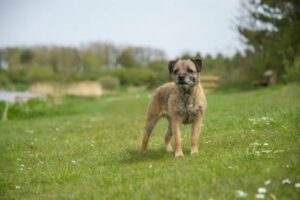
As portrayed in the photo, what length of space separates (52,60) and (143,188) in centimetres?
8564

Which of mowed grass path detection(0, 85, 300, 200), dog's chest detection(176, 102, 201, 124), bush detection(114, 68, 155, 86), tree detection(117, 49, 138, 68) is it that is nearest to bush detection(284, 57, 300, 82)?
mowed grass path detection(0, 85, 300, 200)

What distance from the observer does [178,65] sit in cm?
1035

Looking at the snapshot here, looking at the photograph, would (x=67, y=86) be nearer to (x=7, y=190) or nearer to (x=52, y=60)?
(x=52, y=60)

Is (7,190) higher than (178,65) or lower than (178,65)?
lower

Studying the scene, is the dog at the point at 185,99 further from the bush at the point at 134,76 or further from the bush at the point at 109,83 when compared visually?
the bush at the point at 109,83

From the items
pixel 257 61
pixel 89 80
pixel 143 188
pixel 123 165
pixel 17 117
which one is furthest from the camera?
pixel 89 80

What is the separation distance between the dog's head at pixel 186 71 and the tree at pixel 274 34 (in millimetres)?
30039

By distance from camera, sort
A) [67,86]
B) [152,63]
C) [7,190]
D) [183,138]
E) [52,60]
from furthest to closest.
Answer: [152,63], [52,60], [67,86], [183,138], [7,190]

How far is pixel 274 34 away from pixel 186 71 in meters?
37.4

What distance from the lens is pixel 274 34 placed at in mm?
45781

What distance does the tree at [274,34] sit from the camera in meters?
42.3

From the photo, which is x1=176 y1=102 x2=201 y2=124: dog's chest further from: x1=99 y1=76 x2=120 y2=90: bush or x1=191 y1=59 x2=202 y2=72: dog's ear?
x1=99 y1=76 x2=120 y2=90: bush

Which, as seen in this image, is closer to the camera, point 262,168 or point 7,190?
point 262,168

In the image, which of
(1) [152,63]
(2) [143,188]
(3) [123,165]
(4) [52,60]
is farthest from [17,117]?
(1) [152,63]
